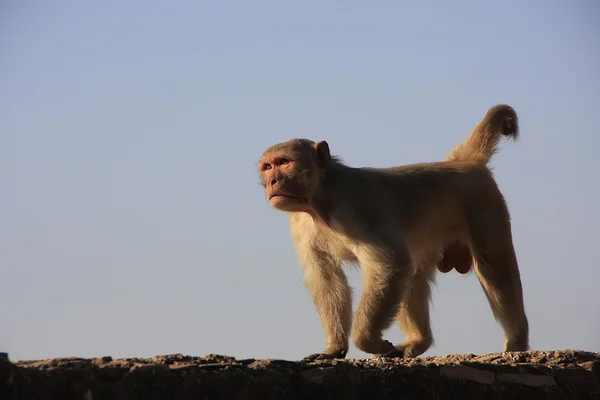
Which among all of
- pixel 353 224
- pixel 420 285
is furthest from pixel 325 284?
pixel 420 285

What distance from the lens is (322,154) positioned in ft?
Result: 39.2

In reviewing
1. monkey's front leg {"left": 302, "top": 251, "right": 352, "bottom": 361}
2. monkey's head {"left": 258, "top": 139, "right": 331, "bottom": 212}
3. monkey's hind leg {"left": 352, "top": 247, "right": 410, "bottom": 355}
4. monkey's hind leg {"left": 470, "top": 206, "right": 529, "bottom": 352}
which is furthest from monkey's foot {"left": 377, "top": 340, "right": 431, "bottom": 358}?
monkey's head {"left": 258, "top": 139, "right": 331, "bottom": 212}

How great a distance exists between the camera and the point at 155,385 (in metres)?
7.62

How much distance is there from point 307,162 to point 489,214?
2.80 meters

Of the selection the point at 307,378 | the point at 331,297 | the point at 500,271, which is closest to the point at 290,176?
the point at 331,297

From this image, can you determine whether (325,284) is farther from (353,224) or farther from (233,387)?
(233,387)

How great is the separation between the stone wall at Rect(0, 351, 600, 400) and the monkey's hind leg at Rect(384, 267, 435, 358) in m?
2.77

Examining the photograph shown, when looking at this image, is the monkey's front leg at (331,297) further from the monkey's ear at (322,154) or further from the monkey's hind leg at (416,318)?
the monkey's hind leg at (416,318)

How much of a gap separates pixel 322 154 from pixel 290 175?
598 mm

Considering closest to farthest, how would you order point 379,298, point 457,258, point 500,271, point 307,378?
point 307,378 < point 379,298 < point 500,271 < point 457,258

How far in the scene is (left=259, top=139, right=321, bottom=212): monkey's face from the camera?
37.9ft

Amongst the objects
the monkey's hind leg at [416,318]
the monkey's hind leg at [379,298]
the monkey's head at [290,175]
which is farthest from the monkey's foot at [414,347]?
the monkey's head at [290,175]

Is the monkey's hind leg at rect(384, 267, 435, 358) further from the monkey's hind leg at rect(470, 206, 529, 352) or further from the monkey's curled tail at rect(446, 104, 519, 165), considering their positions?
the monkey's curled tail at rect(446, 104, 519, 165)

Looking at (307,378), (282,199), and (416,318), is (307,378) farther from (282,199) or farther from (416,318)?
(416,318)
